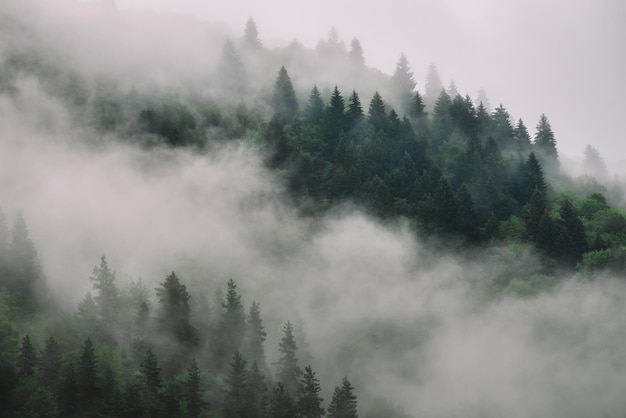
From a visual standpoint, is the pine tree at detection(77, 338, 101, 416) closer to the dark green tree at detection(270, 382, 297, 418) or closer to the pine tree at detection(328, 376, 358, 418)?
the dark green tree at detection(270, 382, 297, 418)

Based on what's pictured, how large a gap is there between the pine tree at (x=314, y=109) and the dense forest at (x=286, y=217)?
0.98 feet

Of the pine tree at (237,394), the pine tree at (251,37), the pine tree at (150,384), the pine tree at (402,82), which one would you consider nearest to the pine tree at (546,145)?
the pine tree at (402,82)

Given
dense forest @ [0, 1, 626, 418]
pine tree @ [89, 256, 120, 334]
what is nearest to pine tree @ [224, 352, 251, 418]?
dense forest @ [0, 1, 626, 418]

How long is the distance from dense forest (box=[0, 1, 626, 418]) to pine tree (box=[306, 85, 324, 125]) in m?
0.30

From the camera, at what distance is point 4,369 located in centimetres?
7525

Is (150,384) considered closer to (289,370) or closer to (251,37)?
(289,370)

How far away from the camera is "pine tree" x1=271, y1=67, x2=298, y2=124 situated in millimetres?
129925

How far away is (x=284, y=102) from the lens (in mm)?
131500

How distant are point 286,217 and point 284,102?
2756 cm

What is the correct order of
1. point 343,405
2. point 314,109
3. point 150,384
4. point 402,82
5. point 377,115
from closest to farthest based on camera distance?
point 150,384, point 343,405, point 377,115, point 314,109, point 402,82

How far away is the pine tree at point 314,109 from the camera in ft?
429

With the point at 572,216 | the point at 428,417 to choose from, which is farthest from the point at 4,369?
the point at 572,216

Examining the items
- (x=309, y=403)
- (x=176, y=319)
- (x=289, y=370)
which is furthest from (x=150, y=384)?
(x=309, y=403)

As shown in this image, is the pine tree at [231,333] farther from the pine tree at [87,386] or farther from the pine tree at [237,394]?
the pine tree at [87,386]
